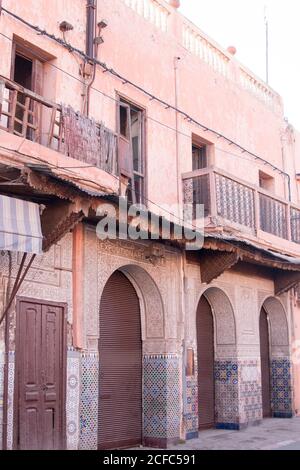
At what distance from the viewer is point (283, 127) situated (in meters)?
17.4

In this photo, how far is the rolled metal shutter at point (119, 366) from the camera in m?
10.3

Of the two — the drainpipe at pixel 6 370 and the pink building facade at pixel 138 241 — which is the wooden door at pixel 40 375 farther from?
the drainpipe at pixel 6 370

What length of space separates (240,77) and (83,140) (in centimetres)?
758

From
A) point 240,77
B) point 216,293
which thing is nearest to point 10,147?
point 216,293

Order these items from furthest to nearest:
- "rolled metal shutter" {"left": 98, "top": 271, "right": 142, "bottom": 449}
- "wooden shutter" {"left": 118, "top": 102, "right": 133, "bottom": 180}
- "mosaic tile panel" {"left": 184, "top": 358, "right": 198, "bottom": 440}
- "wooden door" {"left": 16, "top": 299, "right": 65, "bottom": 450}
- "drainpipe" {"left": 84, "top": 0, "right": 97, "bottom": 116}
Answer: "mosaic tile panel" {"left": 184, "top": 358, "right": 198, "bottom": 440}, "wooden shutter" {"left": 118, "top": 102, "right": 133, "bottom": 180}, "drainpipe" {"left": 84, "top": 0, "right": 97, "bottom": 116}, "rolled metal shutter" {"left": 98, "top": 271, "right": 142, "bottom": 449}, "wooden door" {"left": 16, "top": 299, "right": 65, "bottom": 450}

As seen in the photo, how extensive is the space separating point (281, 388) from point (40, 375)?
27.2 feet

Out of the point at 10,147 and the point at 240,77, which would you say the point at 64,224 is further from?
the point at 240,77

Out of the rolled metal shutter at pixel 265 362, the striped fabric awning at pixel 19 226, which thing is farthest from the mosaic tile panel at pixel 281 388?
the striped fabric awning at pixel 19 226

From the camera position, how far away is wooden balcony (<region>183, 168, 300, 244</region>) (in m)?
12.1

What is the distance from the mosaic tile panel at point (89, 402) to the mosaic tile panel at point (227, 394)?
14.5ft

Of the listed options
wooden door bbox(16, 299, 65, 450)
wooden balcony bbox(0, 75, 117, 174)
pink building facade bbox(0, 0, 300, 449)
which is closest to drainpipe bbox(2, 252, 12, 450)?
pink building facade bbox(0, 0, 300, 449)

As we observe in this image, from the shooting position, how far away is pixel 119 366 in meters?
10.7

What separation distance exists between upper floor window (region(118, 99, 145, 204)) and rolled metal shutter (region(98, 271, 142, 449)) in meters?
1.63

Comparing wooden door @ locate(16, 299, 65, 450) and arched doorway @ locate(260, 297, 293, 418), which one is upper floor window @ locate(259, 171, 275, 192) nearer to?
arched doorway @ locate(260, 297, 293, 418)
